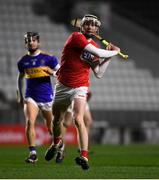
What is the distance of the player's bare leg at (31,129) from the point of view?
1183 centimetres

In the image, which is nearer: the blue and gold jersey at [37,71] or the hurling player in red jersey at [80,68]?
the hurling player in red jersey at [80,68]

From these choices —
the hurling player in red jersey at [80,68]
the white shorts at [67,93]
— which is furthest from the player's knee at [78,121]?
the white shorts at [67,93]

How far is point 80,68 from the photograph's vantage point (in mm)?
10242

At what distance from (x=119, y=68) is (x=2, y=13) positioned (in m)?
4.69

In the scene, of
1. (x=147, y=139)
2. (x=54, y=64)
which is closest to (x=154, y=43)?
(x=147, y=139)

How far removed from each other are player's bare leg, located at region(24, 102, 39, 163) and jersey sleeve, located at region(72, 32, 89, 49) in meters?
2.44

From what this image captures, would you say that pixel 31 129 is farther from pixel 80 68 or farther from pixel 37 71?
pixel 80 68

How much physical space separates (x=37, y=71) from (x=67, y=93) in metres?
2.34

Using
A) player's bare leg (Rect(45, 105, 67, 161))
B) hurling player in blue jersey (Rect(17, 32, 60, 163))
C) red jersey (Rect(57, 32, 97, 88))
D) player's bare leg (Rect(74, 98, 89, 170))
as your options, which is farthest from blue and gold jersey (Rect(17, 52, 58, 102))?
player's bare leg (Rect(74, 98, 89, 170))

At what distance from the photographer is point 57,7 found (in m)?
28.1

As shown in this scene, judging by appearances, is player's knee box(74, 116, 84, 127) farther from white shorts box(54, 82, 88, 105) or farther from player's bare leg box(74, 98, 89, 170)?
white shorts box(54, 82, 88, 105)

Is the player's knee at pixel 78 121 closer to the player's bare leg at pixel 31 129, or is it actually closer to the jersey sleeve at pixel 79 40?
the jersey sleeve at pixel 79 40

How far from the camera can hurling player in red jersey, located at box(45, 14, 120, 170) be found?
9906 millimetres

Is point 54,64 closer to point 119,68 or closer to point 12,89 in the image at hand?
point 12,89
